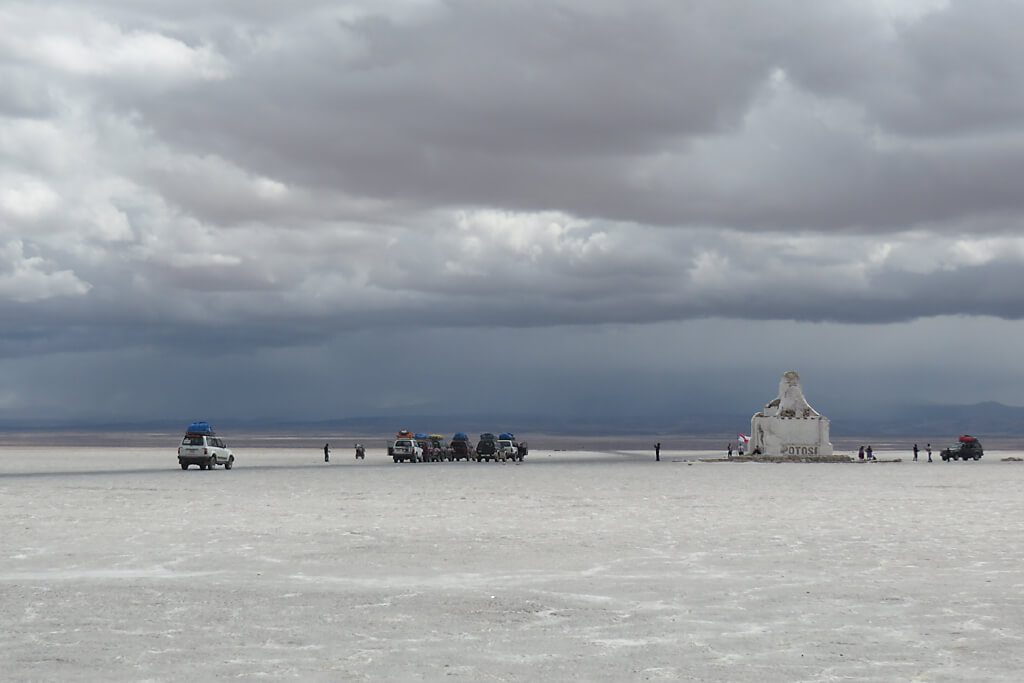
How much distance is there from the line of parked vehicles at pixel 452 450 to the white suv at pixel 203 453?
19523 millimetres

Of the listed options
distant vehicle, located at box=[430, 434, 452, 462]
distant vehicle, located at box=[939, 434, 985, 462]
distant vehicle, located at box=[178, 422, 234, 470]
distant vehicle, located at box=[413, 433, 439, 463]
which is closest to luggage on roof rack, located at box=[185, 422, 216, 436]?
distant vehicle, located at box=[178, 422, 234, 470]

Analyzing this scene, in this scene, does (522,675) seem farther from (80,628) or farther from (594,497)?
(594,497)

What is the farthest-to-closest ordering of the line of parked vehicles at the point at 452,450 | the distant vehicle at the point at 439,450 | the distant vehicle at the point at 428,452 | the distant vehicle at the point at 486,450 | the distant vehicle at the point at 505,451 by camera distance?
the distant vehicle at the point at 486,450
the distant vehicle at the point at 505,451
the distant vehicle at the point at 439,450
the distant vehicle at the point at 428,452
the line of parked vehicles at the point at 452,450

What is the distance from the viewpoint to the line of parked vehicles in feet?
298

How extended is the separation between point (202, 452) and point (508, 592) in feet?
182

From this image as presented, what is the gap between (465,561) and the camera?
22.8 m

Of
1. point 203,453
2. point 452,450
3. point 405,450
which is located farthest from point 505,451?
point 203,453

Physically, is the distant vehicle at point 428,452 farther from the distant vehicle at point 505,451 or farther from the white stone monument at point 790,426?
the white stone monument at point 790,426

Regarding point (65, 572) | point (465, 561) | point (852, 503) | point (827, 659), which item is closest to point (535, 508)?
point (852, 503)

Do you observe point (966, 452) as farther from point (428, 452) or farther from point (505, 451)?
point (428, 452)

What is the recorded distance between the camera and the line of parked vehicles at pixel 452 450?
90.9 metres

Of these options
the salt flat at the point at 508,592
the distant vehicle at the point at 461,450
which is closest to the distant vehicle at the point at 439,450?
the distant vehicle at the point at 461,450

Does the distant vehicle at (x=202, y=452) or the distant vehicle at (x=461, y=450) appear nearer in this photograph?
the distant vehicle at (x=202, y=452)

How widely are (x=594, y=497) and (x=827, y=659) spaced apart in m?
30.1
